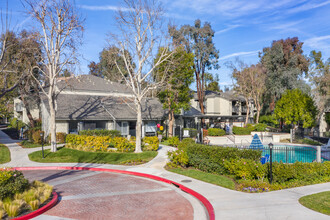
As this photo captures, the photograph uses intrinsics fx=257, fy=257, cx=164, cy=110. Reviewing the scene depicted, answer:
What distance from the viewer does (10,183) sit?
9477mm

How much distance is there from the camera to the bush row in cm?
2203

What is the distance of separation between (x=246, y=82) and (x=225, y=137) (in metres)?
22.4

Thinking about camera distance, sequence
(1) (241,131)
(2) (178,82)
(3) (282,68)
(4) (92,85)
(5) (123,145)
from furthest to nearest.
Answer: (3) (282,68) < (4) (92,85) < (1) (241,131) < (2) (178,82) < (5) (123,145)

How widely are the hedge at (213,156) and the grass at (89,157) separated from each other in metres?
4.75

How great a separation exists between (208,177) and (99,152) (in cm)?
1102

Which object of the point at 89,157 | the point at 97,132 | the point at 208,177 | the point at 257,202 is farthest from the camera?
the point at 97,132

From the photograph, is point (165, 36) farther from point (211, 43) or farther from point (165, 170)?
point (211, 43)

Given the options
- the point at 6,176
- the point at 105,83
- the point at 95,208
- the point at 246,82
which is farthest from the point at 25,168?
the point at 246,82

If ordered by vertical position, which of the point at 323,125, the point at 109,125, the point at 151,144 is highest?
the point at 109,125

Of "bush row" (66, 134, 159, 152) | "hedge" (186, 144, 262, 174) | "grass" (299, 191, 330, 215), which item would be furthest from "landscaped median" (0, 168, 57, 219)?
"bush row" (66, 134, 159, 152)

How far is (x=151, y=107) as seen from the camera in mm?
36688

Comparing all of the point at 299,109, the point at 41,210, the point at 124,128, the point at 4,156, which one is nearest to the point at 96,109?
the point at 124,128

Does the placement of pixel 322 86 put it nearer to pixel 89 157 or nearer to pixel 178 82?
pixel 178 82

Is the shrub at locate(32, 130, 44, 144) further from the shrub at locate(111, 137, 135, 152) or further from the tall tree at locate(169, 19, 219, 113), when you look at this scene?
the tall tree at locate(169, 19, 219, 113)
